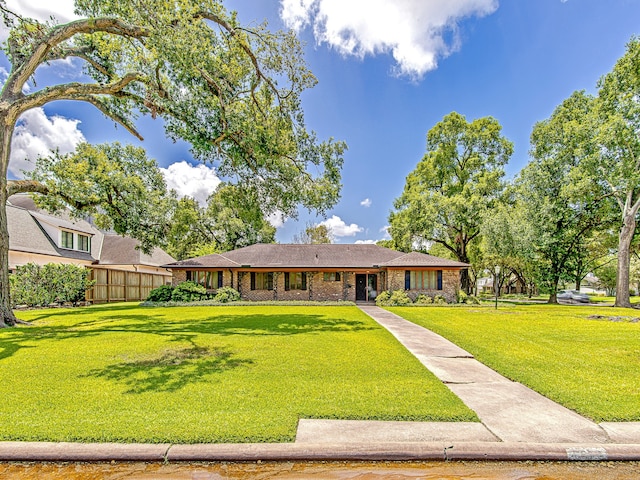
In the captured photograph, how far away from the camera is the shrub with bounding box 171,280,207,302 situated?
21.1m

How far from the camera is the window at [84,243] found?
Answer: 80.3ft

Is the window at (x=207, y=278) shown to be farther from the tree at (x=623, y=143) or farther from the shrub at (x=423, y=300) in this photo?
the tree at (x=623, y=143)

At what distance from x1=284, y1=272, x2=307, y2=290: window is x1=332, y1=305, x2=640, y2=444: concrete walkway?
17.0 m

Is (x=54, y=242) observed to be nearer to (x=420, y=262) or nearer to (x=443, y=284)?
(x=420, y=262)

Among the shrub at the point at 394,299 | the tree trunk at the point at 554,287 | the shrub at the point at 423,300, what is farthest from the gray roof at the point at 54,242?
the tree trunk at the point at 554,287

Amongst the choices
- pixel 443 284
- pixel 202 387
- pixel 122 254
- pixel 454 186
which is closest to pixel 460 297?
pixel 443 284

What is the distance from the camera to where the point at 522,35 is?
1259cm

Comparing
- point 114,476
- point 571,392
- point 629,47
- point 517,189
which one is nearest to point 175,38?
point 114,476

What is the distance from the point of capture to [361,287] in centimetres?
2373

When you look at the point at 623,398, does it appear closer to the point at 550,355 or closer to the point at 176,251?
the point at 550,355

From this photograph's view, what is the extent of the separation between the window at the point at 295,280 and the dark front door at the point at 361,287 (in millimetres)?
3946

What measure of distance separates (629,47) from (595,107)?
11.3ft

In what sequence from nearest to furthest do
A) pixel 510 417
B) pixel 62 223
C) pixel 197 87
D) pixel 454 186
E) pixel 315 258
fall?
pixel 510 417 → pixel 197 87 → pixel 62 223 → pixel 315 258 → pixel 454 186

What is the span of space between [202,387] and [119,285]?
23.2 meters
